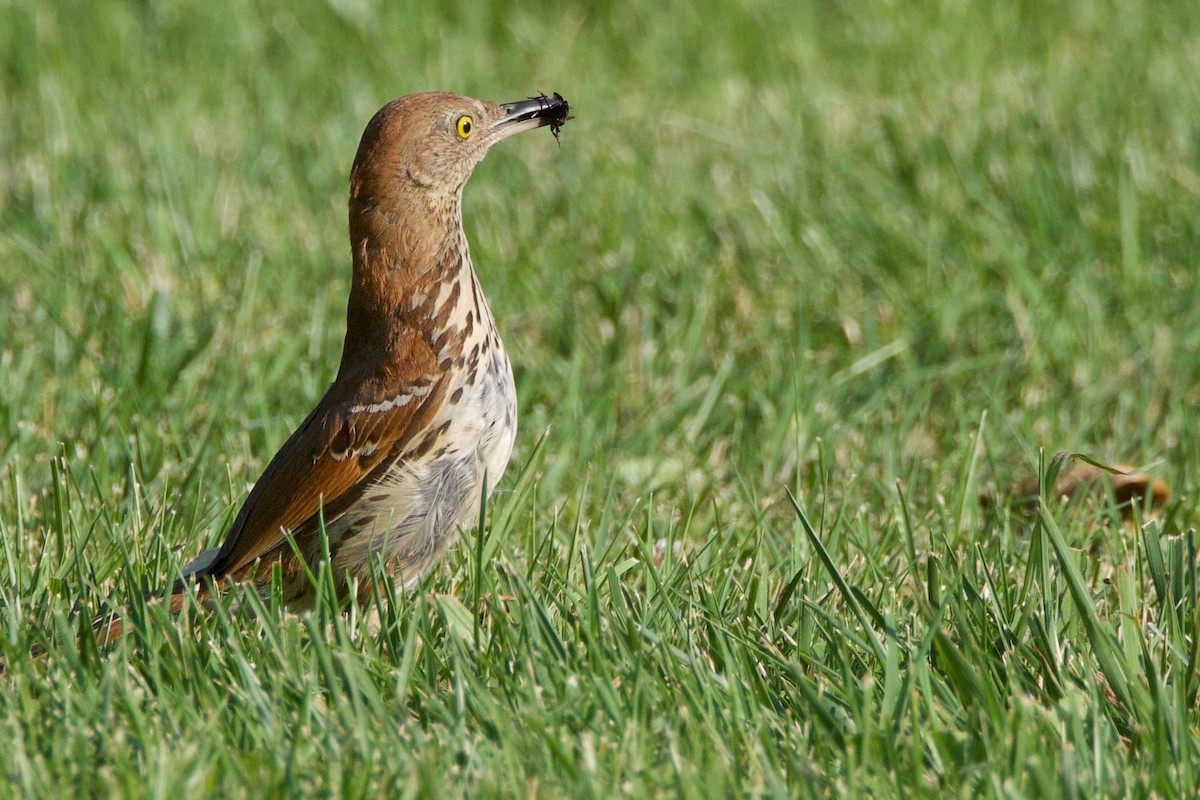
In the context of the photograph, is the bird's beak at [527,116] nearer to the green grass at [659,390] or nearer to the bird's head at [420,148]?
the bird's head at [420,148]

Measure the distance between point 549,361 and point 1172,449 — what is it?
191 centimetres

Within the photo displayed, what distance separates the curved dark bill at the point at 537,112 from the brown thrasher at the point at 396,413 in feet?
1.06

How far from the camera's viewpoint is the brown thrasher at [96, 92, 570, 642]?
350cm

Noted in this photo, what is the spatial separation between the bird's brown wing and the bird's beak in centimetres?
73

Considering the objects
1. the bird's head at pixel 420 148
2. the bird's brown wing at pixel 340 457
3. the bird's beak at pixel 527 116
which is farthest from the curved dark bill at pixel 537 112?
the bird's brown wing at pixel 340 457

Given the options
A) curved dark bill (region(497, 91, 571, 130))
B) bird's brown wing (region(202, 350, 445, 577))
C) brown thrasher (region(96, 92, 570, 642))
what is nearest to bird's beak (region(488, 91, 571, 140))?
curved dark bill (region(497, 91, 571, 130))

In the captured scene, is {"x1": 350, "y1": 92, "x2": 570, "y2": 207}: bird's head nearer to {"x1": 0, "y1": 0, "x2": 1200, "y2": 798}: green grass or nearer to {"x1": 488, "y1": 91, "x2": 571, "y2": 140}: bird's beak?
{"x1": 488, "y1": 91, "x2": 571, "y2": 140}: bird's beak

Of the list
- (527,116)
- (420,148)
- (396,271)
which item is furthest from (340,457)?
(527,116)

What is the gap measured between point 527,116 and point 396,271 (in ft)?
2.18

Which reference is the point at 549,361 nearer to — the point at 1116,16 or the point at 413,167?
the point at 413,167

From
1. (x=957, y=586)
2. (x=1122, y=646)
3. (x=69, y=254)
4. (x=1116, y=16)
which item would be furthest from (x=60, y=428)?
(x=1116, y=16)

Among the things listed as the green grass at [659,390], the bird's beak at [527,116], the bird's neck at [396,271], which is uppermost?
the bird's beak at [527,116]

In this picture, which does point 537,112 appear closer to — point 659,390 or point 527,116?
point 527,116

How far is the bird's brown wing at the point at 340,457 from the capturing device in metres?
3.49
